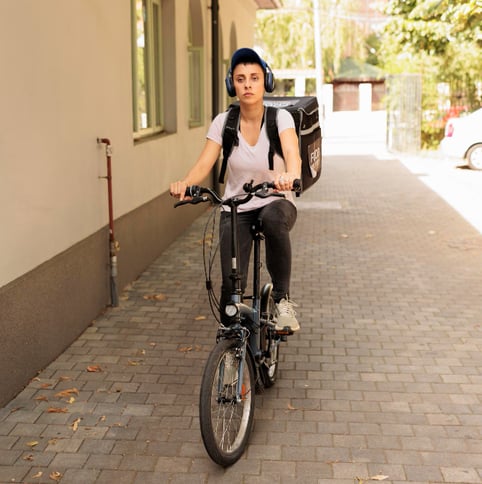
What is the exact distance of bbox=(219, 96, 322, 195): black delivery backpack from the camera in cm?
459

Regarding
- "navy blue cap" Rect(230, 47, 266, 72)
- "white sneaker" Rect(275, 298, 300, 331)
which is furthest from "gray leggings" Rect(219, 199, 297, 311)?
"navy blue cap" Rect(230, 47, 266, 72)

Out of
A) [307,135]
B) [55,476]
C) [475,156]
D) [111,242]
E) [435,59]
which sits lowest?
[55,476]

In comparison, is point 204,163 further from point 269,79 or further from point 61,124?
point 61,124

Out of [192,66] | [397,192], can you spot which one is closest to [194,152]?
[192,66]

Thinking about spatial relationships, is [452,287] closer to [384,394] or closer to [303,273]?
[303,273]

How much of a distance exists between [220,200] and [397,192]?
39.1 feet

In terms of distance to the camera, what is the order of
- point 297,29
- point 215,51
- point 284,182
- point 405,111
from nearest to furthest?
1. point 284,182
2. point 215,51
3. point 405,111
4. point 297,29

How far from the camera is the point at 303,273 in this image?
28.6ft

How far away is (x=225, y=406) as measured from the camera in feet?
13.4

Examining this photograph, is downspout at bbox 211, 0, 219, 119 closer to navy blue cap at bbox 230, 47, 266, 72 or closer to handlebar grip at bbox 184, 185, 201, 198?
navy blue cap at bbox 230, 47, 266, 72

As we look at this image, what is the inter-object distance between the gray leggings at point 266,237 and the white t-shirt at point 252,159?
8 centimetres

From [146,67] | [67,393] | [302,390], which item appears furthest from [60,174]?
[146,67]

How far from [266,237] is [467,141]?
1550cm

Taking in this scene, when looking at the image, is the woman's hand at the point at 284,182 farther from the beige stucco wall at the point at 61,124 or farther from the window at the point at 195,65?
the window at the point at 195,65
